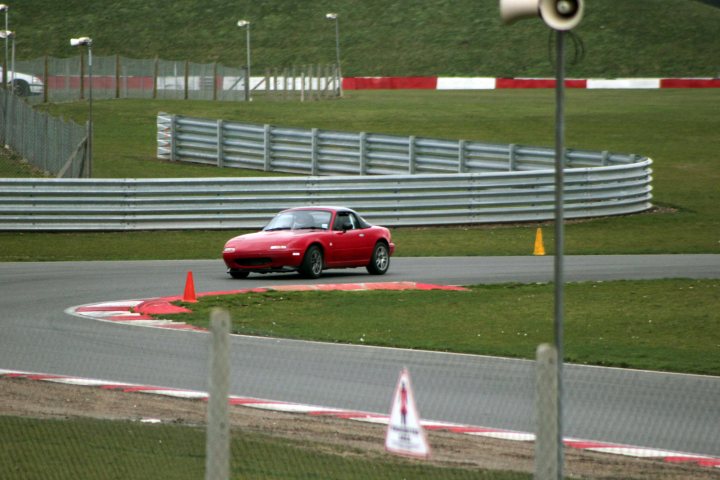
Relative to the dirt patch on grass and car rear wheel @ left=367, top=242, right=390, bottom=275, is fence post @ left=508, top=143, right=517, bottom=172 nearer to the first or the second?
car rear wheel @ left=367, top=242, right=390, bottom=275

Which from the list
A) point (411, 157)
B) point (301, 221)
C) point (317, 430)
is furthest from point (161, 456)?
point (411, 157)

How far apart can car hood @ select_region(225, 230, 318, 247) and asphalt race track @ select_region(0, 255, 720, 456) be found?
304cm

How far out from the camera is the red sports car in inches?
852

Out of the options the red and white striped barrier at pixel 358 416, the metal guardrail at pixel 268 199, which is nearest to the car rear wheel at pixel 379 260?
the metal guardrail at pixel 268 199

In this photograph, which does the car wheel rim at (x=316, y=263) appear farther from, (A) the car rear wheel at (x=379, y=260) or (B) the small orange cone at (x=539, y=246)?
(B) the small orange cone at (x=539, y=246)

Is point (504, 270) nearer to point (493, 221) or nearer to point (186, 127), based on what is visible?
point (493, 221)

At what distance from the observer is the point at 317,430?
31.8 ft

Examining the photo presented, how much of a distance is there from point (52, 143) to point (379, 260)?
13423 mm

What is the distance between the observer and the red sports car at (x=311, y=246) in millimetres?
21641

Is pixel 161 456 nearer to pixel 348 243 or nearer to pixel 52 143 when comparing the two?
pixel 348 243

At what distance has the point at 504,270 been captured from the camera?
896 inches

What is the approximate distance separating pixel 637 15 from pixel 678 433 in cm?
9736

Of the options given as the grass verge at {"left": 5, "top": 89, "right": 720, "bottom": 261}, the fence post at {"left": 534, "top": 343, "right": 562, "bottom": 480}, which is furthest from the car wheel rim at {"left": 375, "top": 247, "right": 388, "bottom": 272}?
the fence post at {"left": 534, "top": 343, "right": 562, "bottom": 480}

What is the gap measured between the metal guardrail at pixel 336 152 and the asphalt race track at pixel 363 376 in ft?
64.1
